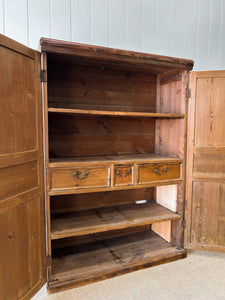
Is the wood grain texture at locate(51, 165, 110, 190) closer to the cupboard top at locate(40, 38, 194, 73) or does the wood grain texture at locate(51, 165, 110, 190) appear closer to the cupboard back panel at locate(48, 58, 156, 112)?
the cupboard back panel at locate(48, 58, 156, 112)

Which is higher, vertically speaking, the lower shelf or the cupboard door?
the cupboard door

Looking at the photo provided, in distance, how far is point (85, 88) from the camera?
195 cm

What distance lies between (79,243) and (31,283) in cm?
66

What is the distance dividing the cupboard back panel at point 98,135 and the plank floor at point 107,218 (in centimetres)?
56

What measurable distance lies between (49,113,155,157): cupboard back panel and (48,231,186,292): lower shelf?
921 millimetres

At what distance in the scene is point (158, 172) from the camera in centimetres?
183

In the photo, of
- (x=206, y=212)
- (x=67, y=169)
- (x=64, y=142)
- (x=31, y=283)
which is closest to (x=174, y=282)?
(x=206, y=212)

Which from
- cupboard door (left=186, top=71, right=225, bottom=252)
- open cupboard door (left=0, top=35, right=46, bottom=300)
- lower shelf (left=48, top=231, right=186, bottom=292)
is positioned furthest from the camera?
cupboard door (left=186, top=71, right=225, bottom=252)

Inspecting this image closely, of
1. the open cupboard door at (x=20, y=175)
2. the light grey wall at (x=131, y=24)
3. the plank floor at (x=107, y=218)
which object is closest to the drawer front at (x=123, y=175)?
the plank floor at (x=107, y=218)

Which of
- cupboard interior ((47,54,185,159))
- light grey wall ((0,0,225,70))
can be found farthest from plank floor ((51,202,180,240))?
light grey wall ((0,0,225,70))

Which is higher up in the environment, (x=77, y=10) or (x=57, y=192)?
(x=77, y=10)

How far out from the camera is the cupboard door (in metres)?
1.88

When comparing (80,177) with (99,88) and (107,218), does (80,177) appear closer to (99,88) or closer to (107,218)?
(107,218)

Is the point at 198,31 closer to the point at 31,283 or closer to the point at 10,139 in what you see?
the point at 10,139
